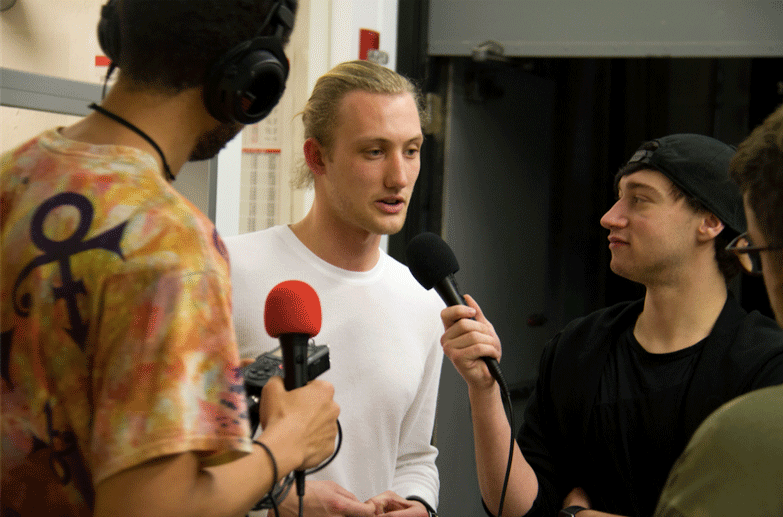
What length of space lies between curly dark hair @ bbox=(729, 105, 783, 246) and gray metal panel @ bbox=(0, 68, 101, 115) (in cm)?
164

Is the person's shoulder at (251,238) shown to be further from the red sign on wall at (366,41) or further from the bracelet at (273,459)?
the red sign on wall at (366,41)

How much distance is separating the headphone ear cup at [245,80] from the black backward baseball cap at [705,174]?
107 cm

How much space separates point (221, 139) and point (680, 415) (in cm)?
117

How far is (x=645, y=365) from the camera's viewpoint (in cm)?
172

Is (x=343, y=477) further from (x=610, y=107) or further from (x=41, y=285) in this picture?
(x=610, y=107)

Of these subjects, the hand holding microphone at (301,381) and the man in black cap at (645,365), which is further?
the man in black cap at (645,365)

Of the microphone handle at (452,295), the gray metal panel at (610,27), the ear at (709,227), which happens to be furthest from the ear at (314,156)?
the gray metal panel at (610,27)

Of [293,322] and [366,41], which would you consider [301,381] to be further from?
[366,41]

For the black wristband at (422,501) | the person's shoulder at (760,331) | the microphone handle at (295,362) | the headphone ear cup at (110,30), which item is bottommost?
the black wristband at (422,501)

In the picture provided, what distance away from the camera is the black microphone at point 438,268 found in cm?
145

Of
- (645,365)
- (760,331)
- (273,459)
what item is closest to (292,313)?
(273,459)

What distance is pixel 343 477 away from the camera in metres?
1.59

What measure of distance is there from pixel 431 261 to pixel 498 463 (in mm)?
503

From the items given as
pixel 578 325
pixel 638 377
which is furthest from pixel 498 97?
pixel 638 377
